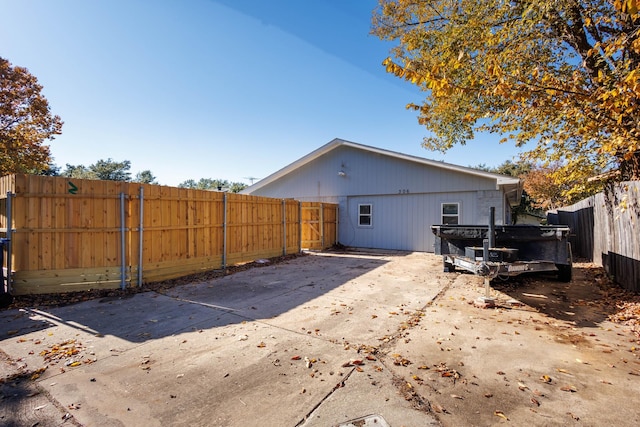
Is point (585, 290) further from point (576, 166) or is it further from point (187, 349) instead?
point (187, 349)

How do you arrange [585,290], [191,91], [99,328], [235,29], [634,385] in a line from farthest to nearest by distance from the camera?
[191,91], [235,29], [585,290], [99,328], [634,385]

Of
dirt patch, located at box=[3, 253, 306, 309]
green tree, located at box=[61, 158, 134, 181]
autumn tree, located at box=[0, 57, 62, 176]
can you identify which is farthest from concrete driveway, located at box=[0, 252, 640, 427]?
green tree, located at box=[61, 158, 134, 181]

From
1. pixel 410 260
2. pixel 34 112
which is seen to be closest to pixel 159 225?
pixel 410 260

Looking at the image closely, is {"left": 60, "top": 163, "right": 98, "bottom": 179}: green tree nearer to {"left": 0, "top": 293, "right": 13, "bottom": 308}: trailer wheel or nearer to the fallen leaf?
{"left": 0, "top": 293, "right": 13, "bottom": 308}: trailer wheel

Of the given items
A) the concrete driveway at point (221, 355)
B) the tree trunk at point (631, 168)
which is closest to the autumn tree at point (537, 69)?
the tree trunk at point (631, 168)

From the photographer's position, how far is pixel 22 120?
14945 millimetres

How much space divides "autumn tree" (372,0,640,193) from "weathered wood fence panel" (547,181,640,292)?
70 centimetres

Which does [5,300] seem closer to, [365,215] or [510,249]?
[510,249]

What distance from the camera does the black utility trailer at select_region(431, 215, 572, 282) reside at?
15.8 feet

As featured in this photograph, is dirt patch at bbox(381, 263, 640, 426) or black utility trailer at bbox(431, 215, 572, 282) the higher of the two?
black utility trailer at bbox(431, 215, 572, 282)

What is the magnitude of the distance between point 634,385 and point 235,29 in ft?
34.7

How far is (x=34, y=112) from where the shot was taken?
15.1 metres

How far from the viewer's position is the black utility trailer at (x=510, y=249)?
4.80 metres

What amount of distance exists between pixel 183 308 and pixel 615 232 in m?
9.32
